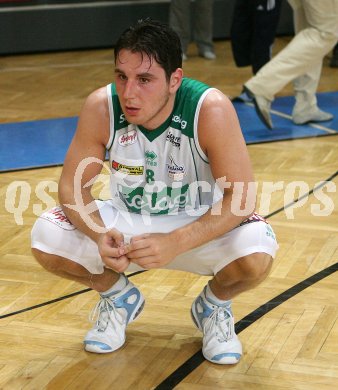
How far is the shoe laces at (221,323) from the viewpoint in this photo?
2727 mm

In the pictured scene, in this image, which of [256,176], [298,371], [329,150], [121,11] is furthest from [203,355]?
[121,11]

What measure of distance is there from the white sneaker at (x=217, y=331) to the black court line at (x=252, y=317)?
0.05m

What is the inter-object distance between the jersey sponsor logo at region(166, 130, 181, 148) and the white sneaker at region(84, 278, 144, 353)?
497 millimetres

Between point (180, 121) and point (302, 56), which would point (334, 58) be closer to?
point (302, 56)

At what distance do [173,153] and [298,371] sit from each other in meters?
0.74

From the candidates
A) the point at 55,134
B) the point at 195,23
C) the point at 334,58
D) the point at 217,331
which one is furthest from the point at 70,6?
the point at 217,331

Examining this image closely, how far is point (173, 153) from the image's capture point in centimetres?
267

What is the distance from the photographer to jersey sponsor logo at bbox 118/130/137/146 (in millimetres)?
2680

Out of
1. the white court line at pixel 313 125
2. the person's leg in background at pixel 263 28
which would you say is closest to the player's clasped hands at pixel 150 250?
the white court line at pixel 313 125

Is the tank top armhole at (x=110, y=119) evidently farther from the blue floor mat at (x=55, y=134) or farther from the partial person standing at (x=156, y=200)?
the blue floor mat at (x=55, y=134)

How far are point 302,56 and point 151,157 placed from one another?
9.07 feet

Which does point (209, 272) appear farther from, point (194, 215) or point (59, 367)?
point (59, 367)

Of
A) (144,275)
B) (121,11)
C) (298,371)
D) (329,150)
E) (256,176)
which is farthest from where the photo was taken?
(121,11)

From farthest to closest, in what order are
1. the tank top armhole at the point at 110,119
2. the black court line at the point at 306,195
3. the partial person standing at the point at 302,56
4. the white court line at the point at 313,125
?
1. the white court line at the point at 313,125
2. the partial person standing at the point at 302,56
3. the black court line at the point at 306,195
4. the tank top armhole at the point at 110,119
